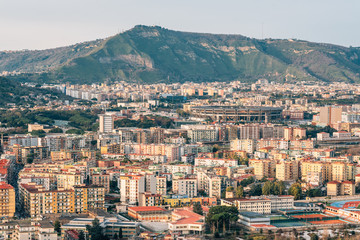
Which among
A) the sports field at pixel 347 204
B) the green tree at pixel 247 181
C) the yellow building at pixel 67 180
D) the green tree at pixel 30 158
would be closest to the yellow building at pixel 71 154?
the green tree at pixel 30 158

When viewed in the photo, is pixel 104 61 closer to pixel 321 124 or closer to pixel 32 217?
pixel 321 124

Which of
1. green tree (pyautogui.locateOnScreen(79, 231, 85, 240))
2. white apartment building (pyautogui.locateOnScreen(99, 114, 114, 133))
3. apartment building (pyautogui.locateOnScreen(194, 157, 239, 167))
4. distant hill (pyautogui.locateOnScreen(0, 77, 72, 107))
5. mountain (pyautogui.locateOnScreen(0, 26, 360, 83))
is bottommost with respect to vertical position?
green tree (pyautogui.locateOnScreen(79, 231, 85, 240))

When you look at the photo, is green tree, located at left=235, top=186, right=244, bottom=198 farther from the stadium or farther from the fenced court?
the stadium

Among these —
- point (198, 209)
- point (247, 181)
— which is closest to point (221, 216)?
point (198, 209)

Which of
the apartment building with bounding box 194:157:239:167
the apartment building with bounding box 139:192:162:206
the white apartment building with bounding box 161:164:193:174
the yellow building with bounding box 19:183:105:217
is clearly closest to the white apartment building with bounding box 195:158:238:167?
the apartment building with bounding box 194:157:239:167

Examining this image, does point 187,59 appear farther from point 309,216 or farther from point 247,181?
point 309,216

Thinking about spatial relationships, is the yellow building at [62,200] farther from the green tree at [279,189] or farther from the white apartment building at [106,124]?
the white apartment building at [106,124]
